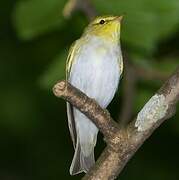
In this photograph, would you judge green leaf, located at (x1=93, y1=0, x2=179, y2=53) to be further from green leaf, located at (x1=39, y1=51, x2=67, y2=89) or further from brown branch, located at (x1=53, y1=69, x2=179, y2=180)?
brown branch, located at (x1=53, y1=69, x2=179, y2=180)

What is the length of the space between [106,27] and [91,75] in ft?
1.43

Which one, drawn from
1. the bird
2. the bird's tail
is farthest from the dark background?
the bird's tail

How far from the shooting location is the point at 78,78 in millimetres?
3477

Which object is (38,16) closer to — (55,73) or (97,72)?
(55,73)

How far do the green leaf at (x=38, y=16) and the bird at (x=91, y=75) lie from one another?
1.77ft

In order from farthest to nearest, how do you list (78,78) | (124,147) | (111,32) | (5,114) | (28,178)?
(28,178) < (5,114) < (111,32) < (78,78) < (124,147)

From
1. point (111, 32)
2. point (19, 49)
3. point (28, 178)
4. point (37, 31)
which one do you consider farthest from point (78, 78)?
point (28, 178)

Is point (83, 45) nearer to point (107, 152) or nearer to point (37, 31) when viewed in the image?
point (37, 31)

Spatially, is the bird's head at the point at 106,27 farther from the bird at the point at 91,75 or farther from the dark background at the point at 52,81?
the dark background at the point at 52,81

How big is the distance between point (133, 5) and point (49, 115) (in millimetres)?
2360

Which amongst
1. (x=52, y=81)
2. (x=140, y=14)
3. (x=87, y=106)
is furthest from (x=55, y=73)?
(x=87, y=106)

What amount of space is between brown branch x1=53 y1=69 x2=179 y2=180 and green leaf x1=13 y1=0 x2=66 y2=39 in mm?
1703

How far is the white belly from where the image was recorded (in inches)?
136

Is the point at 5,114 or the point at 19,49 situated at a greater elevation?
the point at 19,49
